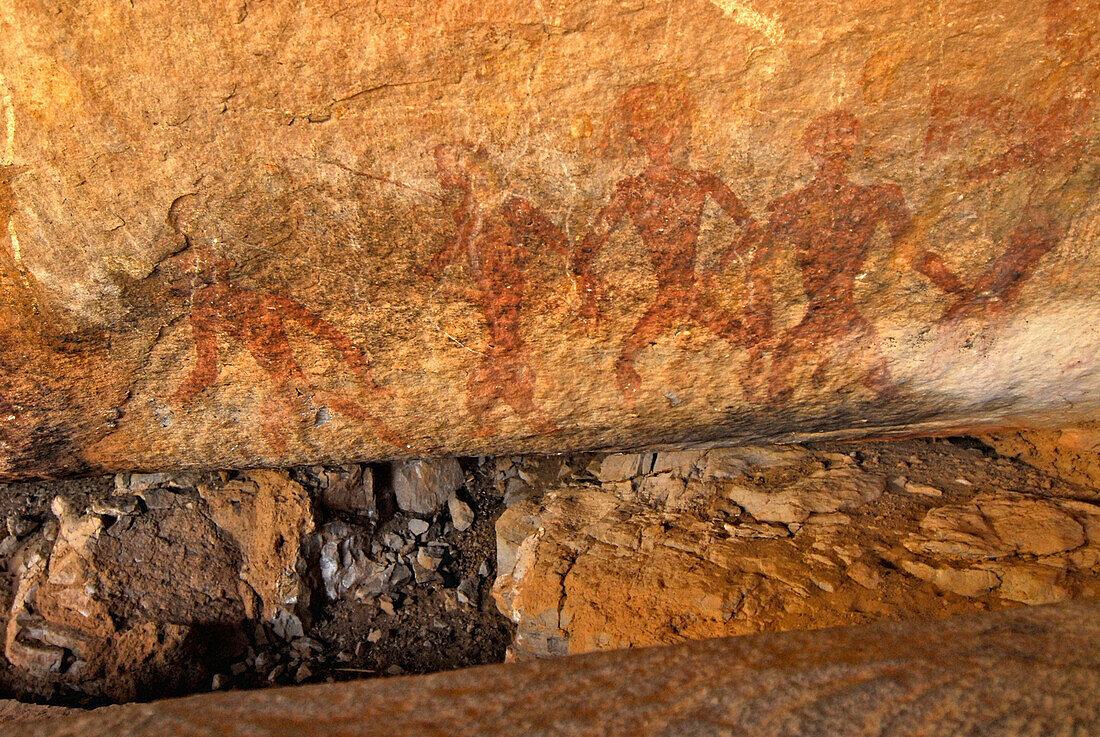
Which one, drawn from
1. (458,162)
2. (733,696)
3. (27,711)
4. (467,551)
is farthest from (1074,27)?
(27,711)

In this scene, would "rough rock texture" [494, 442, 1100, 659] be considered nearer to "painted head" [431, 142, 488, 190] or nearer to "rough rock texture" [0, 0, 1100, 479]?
"rough rock texture" [0, 0, 1100, 479]

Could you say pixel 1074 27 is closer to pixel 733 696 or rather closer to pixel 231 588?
pixel 733 696

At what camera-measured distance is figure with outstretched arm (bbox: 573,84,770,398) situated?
1302 millimetres

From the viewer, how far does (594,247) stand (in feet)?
4.82

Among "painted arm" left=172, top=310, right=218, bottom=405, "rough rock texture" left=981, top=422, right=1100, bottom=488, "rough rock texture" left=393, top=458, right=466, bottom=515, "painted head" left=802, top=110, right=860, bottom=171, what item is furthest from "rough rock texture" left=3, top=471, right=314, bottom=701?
"rough rock texture" left=981, top=422, right=1100, bottom=488

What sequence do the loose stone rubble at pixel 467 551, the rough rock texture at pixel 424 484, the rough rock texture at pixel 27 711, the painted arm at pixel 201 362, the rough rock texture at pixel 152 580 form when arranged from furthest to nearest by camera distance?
the rough rock texture at pixel 424 484, the rough rock texture at pixel 152 580, the rough rock texture at pixel 27 711, the loose stone rubble at pixel 467 551, the painted arm at pixel 201 362

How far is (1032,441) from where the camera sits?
6.56 ft

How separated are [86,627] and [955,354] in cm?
242

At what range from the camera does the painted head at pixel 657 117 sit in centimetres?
127

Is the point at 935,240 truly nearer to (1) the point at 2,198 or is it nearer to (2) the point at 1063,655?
(2) the point at 1063,655

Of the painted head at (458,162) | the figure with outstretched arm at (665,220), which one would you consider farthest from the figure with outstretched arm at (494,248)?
the figure with outstretched arm at (665,220)

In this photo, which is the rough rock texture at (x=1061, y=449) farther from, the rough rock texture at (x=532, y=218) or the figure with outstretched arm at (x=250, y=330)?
the figure with outstretched arm at (x=250, y=330)

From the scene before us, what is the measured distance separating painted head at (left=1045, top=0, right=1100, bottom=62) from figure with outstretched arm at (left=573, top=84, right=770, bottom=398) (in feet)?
1.87

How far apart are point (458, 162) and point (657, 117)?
380 mm
